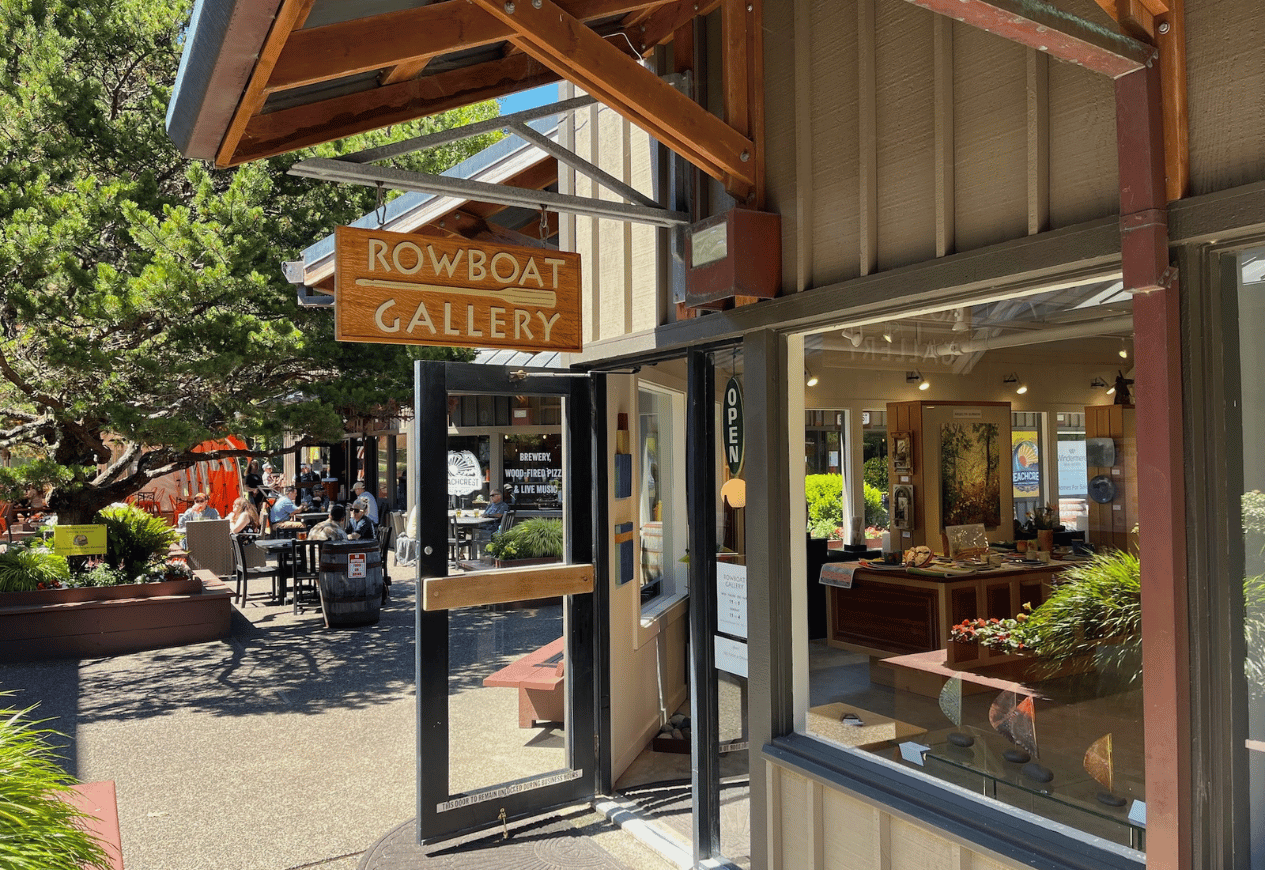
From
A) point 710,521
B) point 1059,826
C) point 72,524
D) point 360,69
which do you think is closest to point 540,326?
point 710,521

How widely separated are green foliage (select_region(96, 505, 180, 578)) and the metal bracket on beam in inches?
328

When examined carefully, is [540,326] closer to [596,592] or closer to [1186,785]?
[596,592]

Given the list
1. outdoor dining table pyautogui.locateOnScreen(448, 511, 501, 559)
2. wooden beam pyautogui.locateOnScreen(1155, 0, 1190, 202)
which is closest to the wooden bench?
outdoor dining table pyautogui.locateOnScreen(448, 511, 501, 559)

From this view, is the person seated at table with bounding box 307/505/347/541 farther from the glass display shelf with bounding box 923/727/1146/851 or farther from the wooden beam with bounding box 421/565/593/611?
the glass display shelf with bounding box 923/727/1146/851

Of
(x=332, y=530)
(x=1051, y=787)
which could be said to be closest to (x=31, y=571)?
(x=332, y=530)

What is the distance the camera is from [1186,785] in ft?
7.25

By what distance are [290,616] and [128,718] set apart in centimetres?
441

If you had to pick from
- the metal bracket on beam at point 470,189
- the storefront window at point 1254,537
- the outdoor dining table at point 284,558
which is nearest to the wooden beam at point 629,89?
the metal bracket on beam at point 470,189

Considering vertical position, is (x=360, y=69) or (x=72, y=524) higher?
→ (x=360, y=69)

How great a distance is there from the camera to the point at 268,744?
6398 millimetres

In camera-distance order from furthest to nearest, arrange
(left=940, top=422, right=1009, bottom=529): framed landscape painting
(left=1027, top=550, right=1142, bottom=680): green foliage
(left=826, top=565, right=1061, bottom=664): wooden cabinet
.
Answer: (left=940, top=422, right=1009, bottom=529): framed landscape painting
(left=826, top=565, right=1061, bottom=664): wooden cabinet
(left=1027, top=550, right=1142, bottom=680): green foliage

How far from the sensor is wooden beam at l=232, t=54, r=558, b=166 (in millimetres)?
3408

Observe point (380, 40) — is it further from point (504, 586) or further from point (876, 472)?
point (876, 472)

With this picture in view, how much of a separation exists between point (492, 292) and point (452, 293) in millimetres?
185
